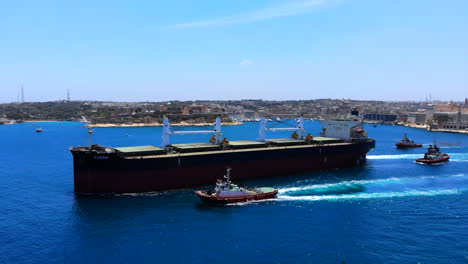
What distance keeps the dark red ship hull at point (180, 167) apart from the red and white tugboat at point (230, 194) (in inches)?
172

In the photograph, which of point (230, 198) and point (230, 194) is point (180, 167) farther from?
point (230, 198)

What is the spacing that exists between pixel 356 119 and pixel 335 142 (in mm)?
5888


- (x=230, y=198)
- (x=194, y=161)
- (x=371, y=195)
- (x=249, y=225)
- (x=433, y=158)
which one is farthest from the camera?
(x=433, y=158)

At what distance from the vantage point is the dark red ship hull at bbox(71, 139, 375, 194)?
29.2 m

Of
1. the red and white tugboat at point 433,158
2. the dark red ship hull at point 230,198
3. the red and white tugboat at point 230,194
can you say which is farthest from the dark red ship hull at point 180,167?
the red and white tugboat at point 433,158

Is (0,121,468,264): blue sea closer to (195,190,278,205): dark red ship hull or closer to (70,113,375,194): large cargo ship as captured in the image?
(195,190,278,205): dark red ship hull

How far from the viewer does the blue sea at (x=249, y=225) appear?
63.5 ft

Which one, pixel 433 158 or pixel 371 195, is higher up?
pixel 433 158

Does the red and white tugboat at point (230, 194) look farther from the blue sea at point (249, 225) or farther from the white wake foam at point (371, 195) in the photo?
the white wake foam at point (371, 195)

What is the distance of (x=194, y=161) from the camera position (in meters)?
32.2

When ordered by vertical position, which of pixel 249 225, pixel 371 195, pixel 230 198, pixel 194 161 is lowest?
pixel 249 225

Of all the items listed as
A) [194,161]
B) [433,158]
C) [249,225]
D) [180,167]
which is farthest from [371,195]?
[433,158]

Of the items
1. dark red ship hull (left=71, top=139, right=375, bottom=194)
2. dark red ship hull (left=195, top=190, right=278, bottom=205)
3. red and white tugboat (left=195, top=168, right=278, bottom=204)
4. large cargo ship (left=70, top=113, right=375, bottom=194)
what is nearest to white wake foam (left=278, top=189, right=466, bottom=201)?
dark red ship hull (left=195, top=190, right=278, bottom=205)

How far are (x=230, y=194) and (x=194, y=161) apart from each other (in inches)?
228
